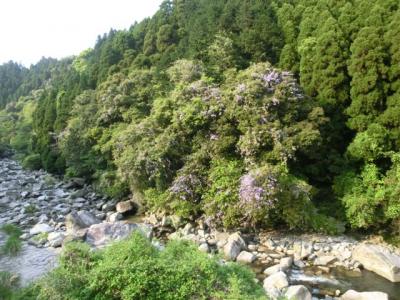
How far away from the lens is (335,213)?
19000 mm

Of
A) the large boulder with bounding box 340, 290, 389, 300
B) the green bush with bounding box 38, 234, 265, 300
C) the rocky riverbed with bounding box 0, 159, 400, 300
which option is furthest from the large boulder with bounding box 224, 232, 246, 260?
the green bush with bounding box 38, 234, 265, 300

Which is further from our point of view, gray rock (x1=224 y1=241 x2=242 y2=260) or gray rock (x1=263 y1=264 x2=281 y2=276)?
gray rock (x1=224 y1=241 x2=242 y2=260)

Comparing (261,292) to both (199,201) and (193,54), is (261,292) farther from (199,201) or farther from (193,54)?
(193,54)

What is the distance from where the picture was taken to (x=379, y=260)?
48.6 feet

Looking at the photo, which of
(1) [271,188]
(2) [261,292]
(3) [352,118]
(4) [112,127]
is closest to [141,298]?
(2) [261,292]

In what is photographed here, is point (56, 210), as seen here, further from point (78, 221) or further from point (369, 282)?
point (369, 282)

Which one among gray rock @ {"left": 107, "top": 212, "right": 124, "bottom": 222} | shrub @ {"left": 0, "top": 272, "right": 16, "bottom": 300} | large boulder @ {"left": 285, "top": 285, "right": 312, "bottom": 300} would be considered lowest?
gray rock @ {"left": 107, "top": 212, "right": 124, "bottom": 222}

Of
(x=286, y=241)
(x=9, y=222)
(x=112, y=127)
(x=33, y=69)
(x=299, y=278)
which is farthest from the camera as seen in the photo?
(x=33, y=69)

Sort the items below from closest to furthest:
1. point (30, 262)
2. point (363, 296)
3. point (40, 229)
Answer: point (363, 296) < point (30, 262) < point (40, 229)

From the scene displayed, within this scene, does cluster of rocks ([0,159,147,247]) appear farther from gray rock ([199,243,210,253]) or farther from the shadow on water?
the shadow on water

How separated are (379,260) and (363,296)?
2749mm

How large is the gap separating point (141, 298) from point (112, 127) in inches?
788

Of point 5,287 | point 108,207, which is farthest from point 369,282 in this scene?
point 108,207

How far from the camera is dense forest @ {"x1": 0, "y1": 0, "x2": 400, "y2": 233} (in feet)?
58.2
